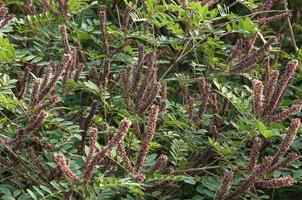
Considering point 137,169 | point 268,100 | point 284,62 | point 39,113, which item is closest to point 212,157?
point 268,100

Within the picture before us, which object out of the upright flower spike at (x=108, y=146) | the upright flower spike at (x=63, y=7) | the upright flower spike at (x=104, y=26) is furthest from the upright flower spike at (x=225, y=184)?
the upright flower spike at (x=63, y=7)

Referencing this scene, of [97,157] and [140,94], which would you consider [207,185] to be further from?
[97,157]

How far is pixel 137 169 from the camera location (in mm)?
1930

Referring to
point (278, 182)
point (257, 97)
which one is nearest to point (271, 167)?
point (278, 182)

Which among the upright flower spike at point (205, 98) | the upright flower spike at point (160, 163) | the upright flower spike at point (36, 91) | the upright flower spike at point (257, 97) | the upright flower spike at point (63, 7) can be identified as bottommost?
the upright flower spike at point (160, 163)

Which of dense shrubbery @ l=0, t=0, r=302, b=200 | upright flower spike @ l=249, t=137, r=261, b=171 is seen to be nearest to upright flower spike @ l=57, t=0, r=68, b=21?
dense shrubbery @ l=0, t=0, r=302, b=200

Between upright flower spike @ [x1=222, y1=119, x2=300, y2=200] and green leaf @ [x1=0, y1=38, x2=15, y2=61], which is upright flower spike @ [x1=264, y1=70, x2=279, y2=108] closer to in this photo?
upright flower spike @ [x1=222, y1=119, x2=300, y2=200]

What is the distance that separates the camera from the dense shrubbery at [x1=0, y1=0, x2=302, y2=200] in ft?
6.44

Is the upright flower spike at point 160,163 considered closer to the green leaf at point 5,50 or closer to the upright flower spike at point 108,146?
the upright flower spike at point 108,146

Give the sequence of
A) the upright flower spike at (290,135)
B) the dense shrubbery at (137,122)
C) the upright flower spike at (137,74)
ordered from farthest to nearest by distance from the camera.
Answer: the upright flower spike at (137,74)
the dense shrubbery at (137,122)
the upright flower spike at (290,135)

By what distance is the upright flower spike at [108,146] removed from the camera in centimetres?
168

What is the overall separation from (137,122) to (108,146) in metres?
0.58

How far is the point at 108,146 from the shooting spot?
170 centimetres

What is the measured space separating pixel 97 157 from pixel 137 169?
0.77 feet
